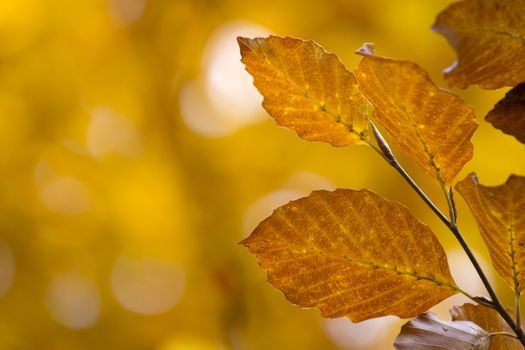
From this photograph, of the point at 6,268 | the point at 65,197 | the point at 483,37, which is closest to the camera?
the point at 483,37

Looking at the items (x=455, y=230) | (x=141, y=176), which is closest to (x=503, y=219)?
(x=455, y=230)

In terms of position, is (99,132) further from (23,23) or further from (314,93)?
(314,93)

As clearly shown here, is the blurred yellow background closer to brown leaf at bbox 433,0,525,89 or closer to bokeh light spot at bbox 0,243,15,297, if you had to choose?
bokeh light spot at bbox 0,243,15,297

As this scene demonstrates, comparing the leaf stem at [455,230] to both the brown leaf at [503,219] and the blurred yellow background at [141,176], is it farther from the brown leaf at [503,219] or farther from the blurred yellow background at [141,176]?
the blurred yellow background at [141,176]

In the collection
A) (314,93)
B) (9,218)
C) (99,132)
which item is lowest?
(314,93)

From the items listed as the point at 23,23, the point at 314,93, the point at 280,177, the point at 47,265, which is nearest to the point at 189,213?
the point at 280,177

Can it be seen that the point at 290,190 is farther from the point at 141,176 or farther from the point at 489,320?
the point at 489,320

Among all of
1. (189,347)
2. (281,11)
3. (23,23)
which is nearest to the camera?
(189,347)
